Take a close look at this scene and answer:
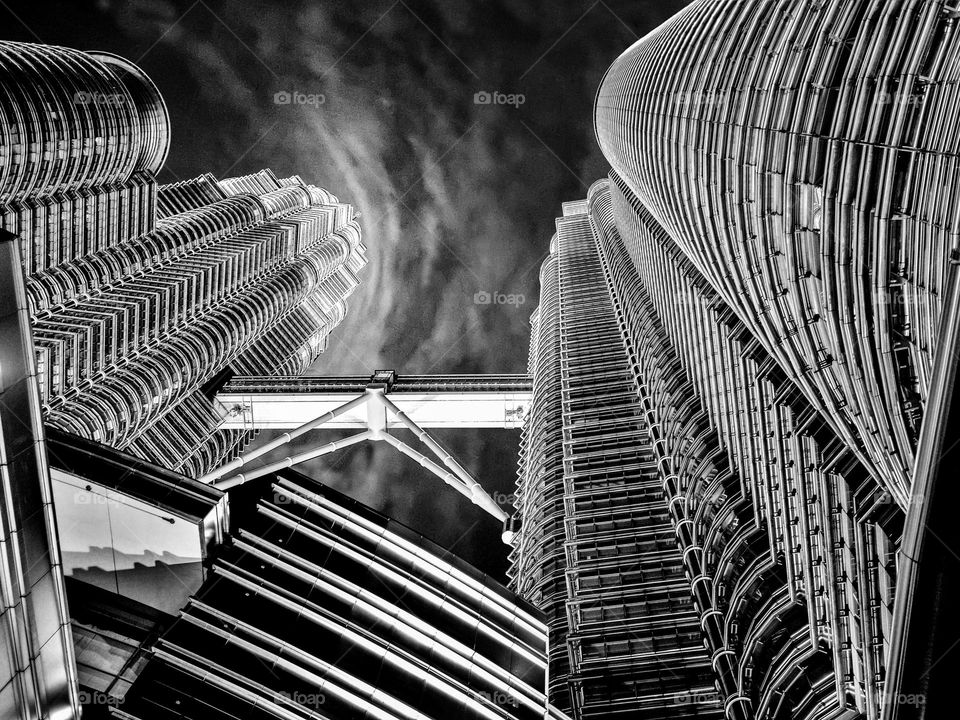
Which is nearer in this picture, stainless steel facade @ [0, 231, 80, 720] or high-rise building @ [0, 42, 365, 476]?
stainless steel facade @ [0, 231, 80, 720]

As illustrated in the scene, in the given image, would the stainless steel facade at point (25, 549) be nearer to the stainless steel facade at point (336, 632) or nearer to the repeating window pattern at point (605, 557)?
the stainless steel facade at point (336, 632)

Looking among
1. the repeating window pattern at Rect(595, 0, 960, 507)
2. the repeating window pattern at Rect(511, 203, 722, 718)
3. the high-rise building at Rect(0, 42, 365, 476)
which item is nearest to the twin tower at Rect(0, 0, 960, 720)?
the repeating window pattern at Rect(595, 0, 960, 507)

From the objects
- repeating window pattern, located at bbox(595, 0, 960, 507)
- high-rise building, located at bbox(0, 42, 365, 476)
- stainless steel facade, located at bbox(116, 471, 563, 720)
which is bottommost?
stainless steel facade, located at bbox(116, 471, 563, 720)

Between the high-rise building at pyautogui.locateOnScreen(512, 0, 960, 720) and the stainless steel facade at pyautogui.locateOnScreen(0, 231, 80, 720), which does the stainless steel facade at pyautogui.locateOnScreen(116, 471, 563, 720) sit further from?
the high-rise building at pyautogui.locateOnScreen(512, 0, 960, 720)

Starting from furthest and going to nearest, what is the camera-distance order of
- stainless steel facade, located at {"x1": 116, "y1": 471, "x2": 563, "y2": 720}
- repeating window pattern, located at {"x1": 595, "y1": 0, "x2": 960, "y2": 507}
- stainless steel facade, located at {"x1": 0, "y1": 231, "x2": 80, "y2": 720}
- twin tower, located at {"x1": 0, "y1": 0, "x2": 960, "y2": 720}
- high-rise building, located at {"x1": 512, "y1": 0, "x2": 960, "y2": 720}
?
1. stainless steel facade, located at {"x1": 116, "y1": 471, "x2": 563, "y2": 720}
2. high-rise building, located at {"x1": 512, "y1": 0, "x2": 960, "y2": 720}
3. repeating window pattern, located at {"x1": 595, "y1": 0, "x2": 960, "y2": 507}
4. twin tower, located at {"x1": 0, "y1": 0, "x2": 960, "y2": 720}
5. stainless steel facade, located at {"x1": 0, "y1": 231, "x2": 80, "y2": 720}

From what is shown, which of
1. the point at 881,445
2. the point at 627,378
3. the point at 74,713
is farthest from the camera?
the point at 627,378

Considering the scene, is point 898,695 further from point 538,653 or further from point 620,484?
point 620,484

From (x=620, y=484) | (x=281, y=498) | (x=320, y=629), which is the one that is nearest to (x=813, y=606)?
(x=320, y=629)
